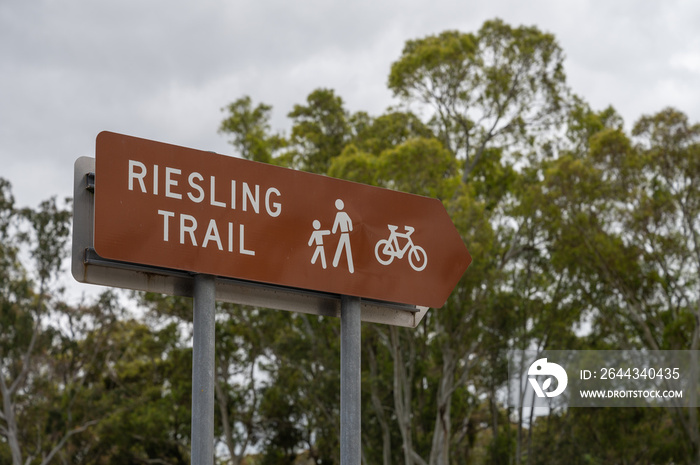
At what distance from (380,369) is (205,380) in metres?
21.4

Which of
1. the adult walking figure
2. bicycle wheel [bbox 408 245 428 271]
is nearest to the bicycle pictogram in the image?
bicycle wheel [bbox 408 245 428 271]

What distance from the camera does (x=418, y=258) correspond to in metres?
3.11

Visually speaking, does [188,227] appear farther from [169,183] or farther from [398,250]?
[398,250]

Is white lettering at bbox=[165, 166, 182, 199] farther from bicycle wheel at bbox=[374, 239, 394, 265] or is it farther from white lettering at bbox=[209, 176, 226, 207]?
bicycle wheel at bbox=[374, 239, 394, 265]

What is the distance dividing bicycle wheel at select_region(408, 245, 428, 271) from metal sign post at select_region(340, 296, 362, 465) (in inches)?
10.0

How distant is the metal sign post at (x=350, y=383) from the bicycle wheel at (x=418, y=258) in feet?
0.84

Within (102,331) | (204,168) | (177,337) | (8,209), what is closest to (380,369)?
(177,337)

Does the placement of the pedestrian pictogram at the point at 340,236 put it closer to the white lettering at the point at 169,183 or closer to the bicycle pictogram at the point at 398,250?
the bicycle pictogram at the point at 398,250

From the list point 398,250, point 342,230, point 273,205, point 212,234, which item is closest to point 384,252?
point 398,250

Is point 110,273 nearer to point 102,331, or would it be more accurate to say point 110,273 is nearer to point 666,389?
point 666,389

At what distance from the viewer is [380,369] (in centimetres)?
2362

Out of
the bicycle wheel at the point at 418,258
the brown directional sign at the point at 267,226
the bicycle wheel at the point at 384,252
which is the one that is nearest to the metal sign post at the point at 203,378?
the brown directional sign at the point at 267,226

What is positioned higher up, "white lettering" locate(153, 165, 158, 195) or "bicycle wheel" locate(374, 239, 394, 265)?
"white lettering" locate(153, 165, 158, 195)

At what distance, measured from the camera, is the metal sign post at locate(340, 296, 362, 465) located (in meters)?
2.78
